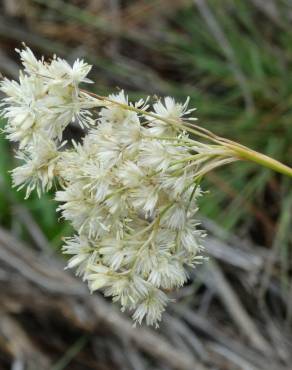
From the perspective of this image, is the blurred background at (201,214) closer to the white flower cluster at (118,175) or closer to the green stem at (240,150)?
the white flower cluster at (118,175)

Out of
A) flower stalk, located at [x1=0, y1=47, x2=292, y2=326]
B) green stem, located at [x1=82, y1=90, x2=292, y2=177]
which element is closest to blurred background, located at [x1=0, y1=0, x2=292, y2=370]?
flower stalk, located at [x1=0, y1=47, x2=292, y2=326]

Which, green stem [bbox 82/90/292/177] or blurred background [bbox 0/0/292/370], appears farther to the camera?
blurred background [bbox 0/0/292/370]

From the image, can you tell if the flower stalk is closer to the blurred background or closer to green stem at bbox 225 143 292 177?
green stem at bbox 225 143 292 177

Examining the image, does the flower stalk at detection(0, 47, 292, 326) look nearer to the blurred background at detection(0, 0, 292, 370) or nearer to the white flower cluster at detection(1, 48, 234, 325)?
the white flower cluster at detection(1, 48, 234, 325)

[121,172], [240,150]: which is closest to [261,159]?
[240,150]

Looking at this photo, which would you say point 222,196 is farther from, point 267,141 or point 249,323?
point 249,323

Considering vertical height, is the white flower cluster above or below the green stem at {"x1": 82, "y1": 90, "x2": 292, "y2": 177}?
below

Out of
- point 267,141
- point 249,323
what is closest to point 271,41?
point 267,141
